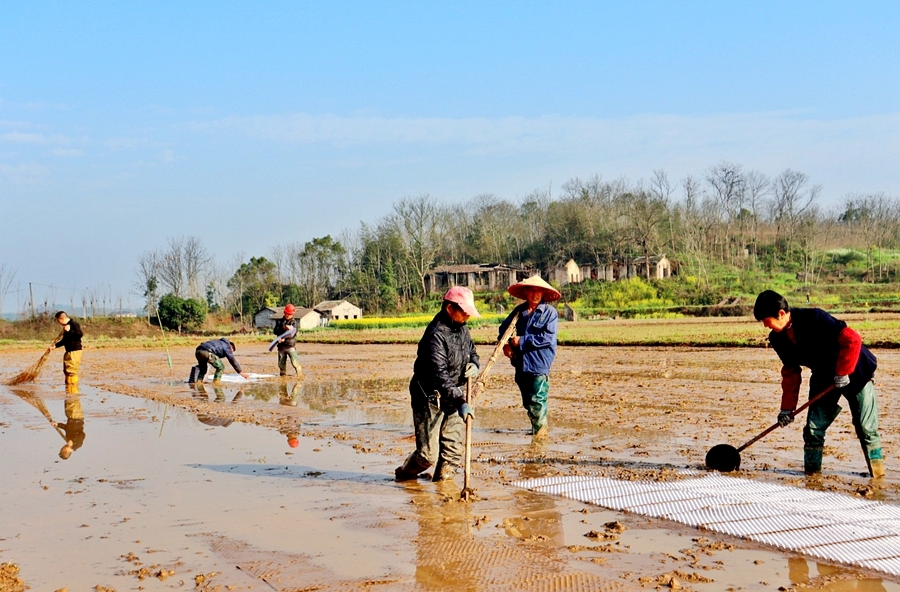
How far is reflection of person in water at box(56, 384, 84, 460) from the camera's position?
924 centimetres

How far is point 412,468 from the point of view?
695cm

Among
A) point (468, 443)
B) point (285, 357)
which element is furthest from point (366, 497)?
point (285, 357)

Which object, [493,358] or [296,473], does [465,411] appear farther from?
[296,473]

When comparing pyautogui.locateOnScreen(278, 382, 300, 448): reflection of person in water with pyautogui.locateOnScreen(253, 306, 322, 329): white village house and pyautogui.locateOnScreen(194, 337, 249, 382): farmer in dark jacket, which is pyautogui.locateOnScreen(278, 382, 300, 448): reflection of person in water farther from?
pyautogui.locateOnScreen(253, 306, 322, 329): white village house

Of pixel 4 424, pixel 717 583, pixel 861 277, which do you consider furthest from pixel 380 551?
pixel 861 277

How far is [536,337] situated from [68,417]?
7521mm

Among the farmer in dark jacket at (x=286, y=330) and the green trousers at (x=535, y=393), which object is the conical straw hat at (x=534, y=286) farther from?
the farmer in dark jacket at (x=286, y=330)

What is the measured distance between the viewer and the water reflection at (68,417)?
953cm

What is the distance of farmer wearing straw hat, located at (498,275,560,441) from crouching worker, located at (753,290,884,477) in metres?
2.62

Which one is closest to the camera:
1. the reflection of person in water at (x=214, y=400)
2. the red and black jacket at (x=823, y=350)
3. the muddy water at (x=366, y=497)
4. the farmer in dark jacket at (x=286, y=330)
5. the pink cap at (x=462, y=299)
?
the muddy water at (x=366, y=497)

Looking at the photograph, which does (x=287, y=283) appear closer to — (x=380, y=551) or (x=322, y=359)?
(x=322, y=359)

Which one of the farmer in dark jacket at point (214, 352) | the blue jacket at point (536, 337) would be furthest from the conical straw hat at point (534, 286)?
the farmer in dark jacket at point (214, 352)

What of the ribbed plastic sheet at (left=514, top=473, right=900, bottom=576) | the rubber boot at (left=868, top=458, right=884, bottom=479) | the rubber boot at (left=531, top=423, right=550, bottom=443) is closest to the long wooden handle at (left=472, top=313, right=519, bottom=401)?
the ribbed plastic sheet at (left=514, top=473, right=900, bottom=576)

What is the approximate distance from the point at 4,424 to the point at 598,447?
834cm
